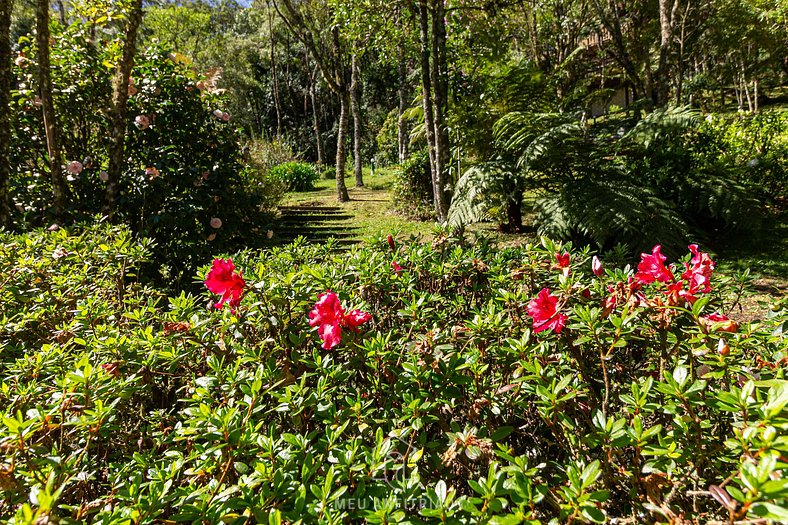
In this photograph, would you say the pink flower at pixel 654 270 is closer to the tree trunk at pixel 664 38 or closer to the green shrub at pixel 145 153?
the green shrub at pixel 145 153

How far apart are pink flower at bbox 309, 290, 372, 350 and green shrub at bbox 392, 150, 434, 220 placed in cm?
636

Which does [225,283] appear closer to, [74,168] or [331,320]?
[331,320]

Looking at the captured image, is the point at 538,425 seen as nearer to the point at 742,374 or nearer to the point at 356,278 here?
the point at 742,374

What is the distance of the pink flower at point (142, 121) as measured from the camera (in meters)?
4.62

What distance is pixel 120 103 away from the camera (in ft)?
13.6

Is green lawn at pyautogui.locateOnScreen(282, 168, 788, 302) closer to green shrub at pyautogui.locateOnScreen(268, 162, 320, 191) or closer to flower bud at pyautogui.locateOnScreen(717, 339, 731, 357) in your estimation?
flower bud at pyautogui.locateOnScreen(717, 339, 731, 357)

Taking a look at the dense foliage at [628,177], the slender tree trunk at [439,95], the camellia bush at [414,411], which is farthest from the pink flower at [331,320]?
the slender tree trunk at [439,95]

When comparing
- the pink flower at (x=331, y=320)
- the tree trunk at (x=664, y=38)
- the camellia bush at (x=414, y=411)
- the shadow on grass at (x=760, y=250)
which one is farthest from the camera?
the tree trunk at (x=664, y=38)

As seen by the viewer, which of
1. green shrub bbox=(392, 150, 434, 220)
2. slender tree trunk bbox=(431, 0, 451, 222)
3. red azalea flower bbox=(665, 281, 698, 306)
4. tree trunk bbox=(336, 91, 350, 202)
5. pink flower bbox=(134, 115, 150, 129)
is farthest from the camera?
tree trunk bbox=(336, 91, 350, 202)

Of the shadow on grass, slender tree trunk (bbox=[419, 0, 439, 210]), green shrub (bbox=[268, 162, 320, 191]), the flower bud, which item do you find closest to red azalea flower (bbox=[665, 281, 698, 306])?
the flower bud

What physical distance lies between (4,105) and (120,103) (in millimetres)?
954

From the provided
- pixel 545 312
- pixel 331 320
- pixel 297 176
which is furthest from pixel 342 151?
pixel 545 312

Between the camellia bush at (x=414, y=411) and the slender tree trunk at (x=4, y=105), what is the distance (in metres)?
3.03

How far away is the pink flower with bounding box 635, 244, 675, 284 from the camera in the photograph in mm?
1177
